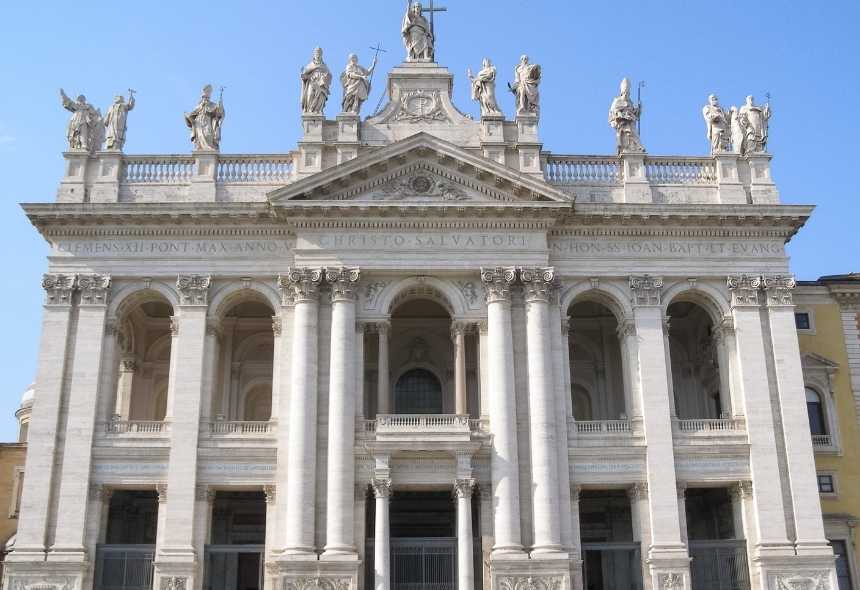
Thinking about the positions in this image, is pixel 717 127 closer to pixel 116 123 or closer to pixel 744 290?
pixel 744 290

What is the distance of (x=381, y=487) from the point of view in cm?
3200

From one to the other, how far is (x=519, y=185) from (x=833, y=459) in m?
15.0

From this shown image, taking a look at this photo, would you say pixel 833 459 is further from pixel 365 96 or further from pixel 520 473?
pixel 365 96

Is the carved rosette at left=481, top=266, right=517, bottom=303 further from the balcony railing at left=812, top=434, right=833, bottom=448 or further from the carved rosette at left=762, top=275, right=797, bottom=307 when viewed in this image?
the balcony railing at left=812, top=434, right=833, bottom=448

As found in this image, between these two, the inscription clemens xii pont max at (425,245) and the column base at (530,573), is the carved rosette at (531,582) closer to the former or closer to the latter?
the column base at (530,573)

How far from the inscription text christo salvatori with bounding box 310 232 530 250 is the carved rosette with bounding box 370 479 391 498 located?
7.72m

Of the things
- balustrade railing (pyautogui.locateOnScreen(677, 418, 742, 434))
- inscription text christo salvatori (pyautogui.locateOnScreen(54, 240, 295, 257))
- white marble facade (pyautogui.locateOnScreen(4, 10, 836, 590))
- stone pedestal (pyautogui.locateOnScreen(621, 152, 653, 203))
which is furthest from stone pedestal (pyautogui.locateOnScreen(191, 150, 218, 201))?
balustrade railing (pyautogui.locateOnScreen(677, 418, 742, 434))

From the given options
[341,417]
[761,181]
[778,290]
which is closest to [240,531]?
[341,417]

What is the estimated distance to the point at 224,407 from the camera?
36844mm

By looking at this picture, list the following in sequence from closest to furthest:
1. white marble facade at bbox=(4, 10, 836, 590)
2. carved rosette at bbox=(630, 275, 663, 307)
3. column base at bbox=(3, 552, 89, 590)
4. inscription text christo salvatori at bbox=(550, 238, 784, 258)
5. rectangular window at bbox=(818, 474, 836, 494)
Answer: column base at bbox=(3, 552, 89, 590) < white marble facade at bbox=(4, 10, 836, 590) < carved rosette at bbox=(630, 275, 663, 307) < inscription text christo salvatori at bbox=(550, 238, 784, 258) < rectangular window at bbox=(818, 474, 836, 494)

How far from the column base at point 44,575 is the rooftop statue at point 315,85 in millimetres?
16763

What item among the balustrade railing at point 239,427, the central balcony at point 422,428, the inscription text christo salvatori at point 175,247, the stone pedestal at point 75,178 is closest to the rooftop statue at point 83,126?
the stone pedestal at point 75,178

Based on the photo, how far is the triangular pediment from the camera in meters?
34.5

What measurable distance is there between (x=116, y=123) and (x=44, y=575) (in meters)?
15.4
